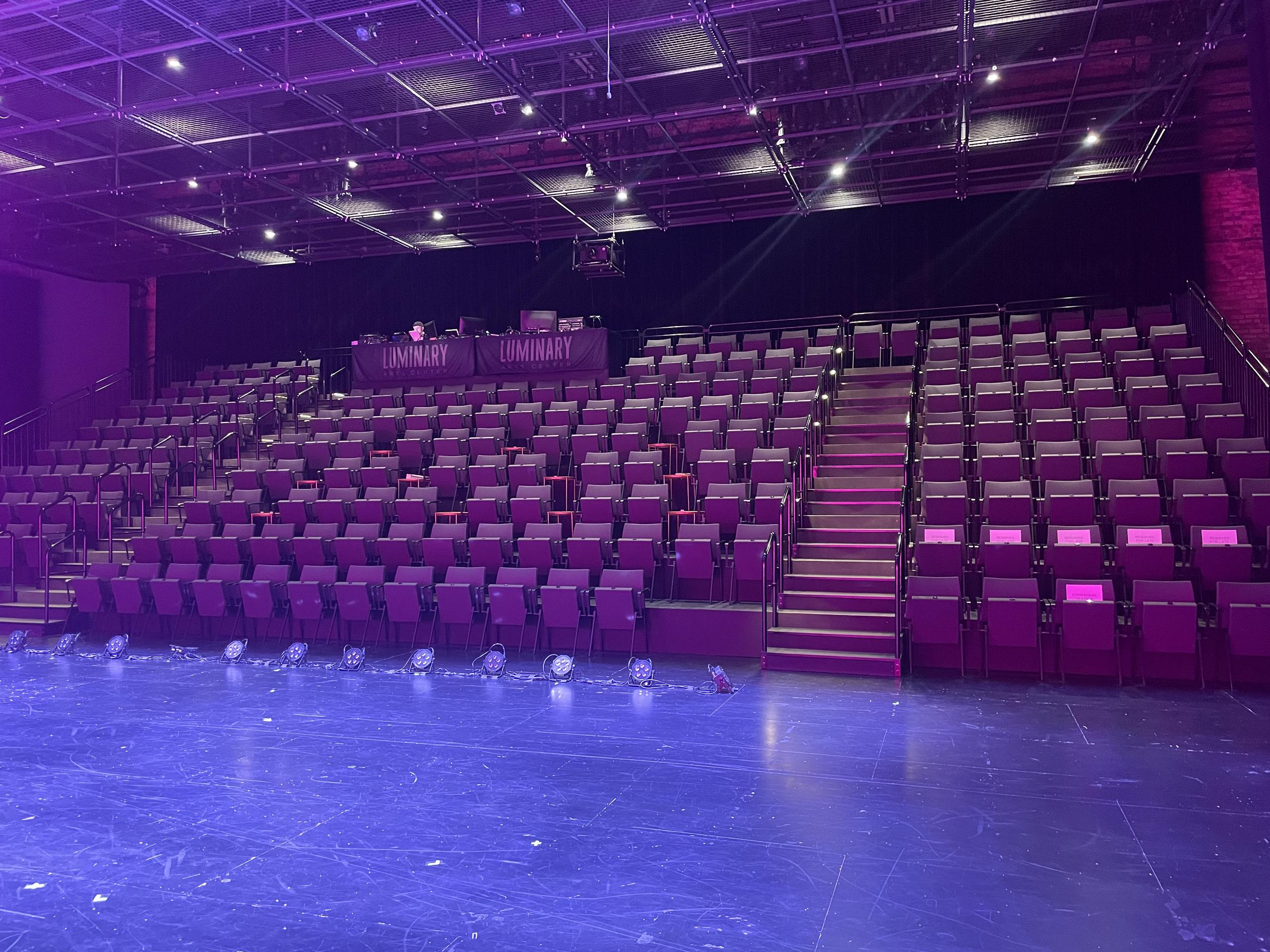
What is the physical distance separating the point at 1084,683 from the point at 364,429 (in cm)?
788

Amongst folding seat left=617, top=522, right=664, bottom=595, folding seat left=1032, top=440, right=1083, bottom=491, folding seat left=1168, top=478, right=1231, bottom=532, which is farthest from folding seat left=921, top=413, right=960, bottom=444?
folding seat left=617, top=522, right=664, bottom=595

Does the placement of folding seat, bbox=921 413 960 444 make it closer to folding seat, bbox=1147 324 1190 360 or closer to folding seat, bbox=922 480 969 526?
folding seat, bbox=922 480 969 526

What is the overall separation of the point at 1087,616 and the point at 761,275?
25.2 feet

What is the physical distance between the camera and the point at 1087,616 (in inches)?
242

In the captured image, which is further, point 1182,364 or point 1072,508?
point 1182,364

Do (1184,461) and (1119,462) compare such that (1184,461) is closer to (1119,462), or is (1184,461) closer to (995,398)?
(1119,462)

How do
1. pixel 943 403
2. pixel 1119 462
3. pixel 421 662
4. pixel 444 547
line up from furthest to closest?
pixel 943 403 → pixel 444 547 → pixel 1119 462 → pixel 421 662

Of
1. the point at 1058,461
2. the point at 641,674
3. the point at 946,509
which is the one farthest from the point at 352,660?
the point at 1058,461

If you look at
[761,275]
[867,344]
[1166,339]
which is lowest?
[1166,339]

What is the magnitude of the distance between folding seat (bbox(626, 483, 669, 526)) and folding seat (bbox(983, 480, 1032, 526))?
262 centimetres

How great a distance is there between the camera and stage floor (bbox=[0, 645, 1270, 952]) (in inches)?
107

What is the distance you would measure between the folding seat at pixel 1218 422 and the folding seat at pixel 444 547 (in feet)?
20.6

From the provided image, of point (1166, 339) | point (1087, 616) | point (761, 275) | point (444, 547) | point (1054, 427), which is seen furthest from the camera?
point (761, 275)

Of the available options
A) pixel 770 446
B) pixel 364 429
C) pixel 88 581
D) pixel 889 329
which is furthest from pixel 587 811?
pixel 889 329
